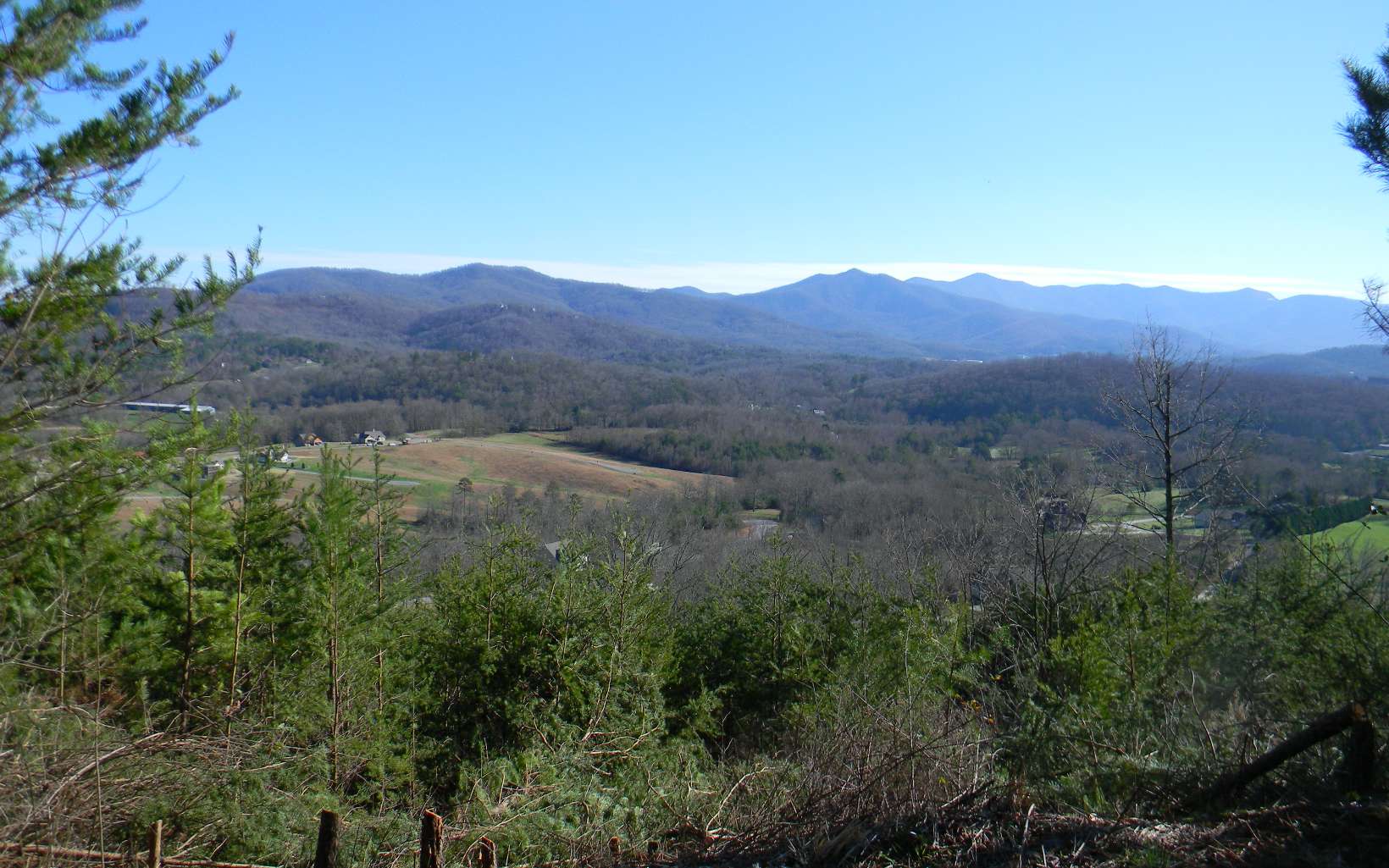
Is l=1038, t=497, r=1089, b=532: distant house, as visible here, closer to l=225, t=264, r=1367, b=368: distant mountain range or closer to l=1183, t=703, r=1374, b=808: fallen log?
l=1183, t=703, r=1374, b=808: fallen log

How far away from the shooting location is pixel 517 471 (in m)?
42.8

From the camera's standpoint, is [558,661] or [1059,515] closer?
[558,661]

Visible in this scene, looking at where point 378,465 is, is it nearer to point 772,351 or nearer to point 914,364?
point 914,364

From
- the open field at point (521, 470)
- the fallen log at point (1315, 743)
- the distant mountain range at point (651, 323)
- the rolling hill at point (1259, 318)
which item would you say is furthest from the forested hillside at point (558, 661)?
the rolling hill at point (1259, 318)

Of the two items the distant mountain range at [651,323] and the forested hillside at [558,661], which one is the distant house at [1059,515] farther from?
the distant mountain range at [651,323]

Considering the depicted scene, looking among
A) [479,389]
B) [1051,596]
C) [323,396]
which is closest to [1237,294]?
[479,389]

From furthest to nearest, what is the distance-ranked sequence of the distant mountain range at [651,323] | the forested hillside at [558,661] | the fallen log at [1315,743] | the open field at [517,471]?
the distant mountain range at [651,323]
the open field at [517,471]
the forested hillside at [558,661]
the fallen log at [1315,743]

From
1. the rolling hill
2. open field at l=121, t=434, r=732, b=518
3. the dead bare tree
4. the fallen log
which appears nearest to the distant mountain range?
the rolling hill

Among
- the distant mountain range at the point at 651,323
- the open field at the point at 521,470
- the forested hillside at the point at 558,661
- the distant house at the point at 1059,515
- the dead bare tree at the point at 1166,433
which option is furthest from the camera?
the distant mountain range at the point at 651,323

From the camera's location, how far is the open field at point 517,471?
36688 mm

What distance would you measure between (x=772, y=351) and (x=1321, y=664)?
116856 mm

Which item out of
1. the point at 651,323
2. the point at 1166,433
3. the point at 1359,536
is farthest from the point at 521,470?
the point at 651,323

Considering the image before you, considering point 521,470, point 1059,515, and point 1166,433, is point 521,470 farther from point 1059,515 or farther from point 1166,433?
point 1166,433

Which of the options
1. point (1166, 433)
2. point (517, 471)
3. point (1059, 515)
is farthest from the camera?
point (517, 471)
